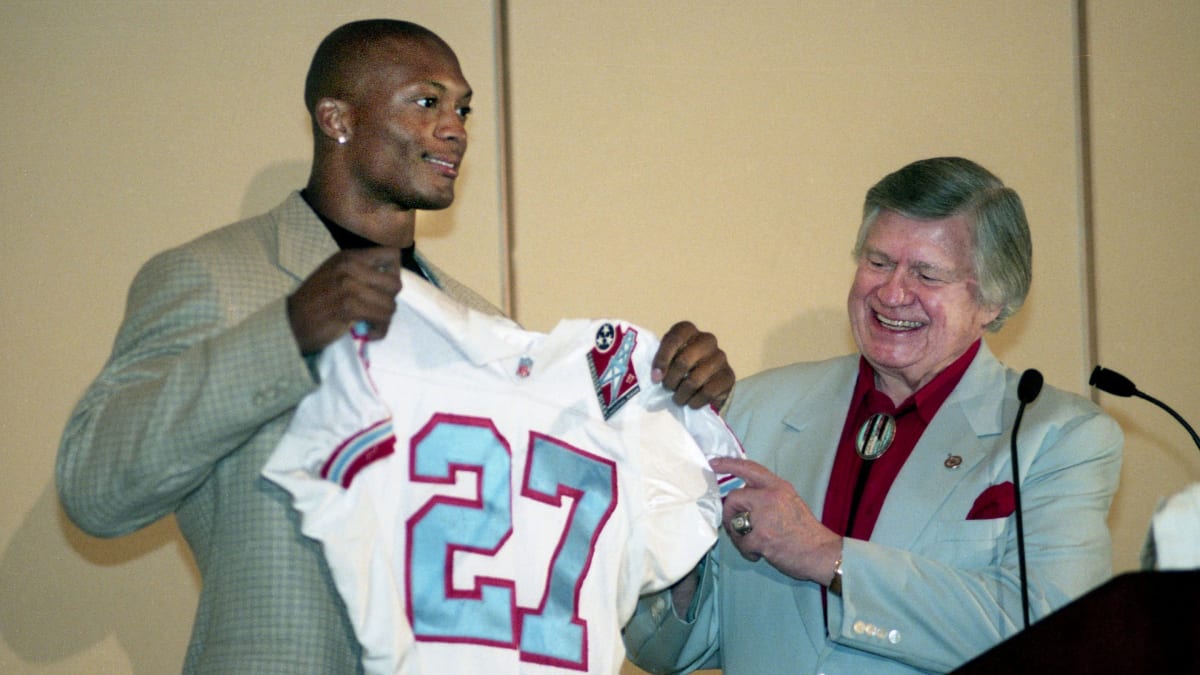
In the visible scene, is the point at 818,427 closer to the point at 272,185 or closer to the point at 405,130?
the point at 405,130

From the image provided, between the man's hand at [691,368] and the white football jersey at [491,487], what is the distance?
0.12 ft

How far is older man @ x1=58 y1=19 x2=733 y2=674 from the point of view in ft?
6.25

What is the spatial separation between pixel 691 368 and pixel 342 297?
26.7 inches

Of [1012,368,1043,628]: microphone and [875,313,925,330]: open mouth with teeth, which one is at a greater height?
[875,313,925,330]: open mouth with teeth

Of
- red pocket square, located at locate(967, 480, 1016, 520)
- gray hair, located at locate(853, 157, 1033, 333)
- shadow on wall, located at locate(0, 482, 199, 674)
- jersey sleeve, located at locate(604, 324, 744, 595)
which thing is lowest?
shadow on wall, located at locate(0, 482, 199, 674)

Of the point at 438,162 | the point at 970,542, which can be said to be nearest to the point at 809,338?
the point at 970,542

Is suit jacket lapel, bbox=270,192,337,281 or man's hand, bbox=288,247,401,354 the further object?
suit jacket lapel, bbox=270,192,337,281

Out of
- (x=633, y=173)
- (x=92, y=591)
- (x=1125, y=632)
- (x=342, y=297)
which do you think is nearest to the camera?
(x=1125, y=632)

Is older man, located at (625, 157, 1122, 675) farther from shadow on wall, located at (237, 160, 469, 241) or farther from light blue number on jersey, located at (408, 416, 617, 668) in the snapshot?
shadow on wall, located at (237, 160, 469, 241)

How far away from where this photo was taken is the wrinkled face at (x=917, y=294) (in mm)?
2676

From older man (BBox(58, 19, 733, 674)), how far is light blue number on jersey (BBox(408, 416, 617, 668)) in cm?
15

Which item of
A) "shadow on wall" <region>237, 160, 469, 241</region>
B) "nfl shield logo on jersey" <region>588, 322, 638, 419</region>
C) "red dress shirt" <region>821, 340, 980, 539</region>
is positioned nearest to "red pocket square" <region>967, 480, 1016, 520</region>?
"red dress shirt" <region>821, 340, 980, 539</region>

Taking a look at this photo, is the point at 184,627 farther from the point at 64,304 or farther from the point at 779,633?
the point at 779,633

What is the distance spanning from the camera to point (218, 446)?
6.36 feet
